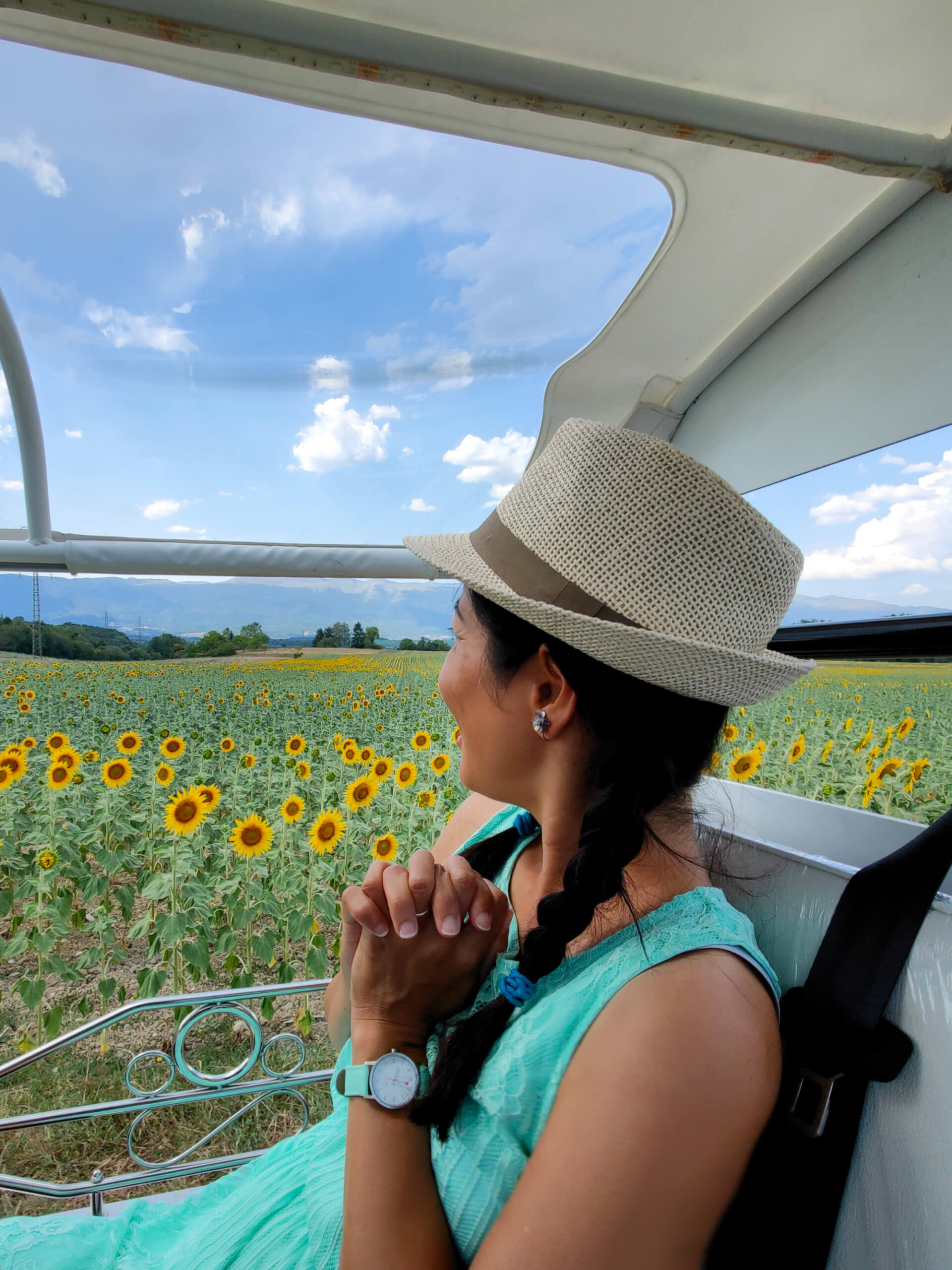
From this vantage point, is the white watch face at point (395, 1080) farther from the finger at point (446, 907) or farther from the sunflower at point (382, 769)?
the sunflower at point (382, 769)

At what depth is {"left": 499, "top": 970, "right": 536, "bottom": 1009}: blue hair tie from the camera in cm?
66

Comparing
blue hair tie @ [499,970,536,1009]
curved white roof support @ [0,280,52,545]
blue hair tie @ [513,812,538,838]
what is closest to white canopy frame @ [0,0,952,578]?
curved white roof support @ [0,280,52,545]

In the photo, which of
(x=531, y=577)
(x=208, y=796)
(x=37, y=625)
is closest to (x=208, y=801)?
(x=208, y=796)

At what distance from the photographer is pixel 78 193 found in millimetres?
1191

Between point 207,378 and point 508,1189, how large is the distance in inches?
59.6

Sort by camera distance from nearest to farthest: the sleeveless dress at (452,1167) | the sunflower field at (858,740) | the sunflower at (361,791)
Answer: the sleeveless dress at (452,1167) < the sunflower field at (858,740) < the sunflower at (361,791)

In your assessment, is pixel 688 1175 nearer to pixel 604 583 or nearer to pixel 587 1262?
pixel 587 1262

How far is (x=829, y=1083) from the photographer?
0.56 m

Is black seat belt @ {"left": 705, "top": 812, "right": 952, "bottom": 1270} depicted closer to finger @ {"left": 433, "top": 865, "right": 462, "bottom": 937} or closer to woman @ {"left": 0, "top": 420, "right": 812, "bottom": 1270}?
woman @ {"left": 0, "top": 420, "right": 812, "bottom": 1270}

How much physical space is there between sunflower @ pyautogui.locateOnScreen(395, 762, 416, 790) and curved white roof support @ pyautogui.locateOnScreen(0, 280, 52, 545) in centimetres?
99

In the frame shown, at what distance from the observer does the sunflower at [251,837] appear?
1564mm

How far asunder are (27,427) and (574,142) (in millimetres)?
1165

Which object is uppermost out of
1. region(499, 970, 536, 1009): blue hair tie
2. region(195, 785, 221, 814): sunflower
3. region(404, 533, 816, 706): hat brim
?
region(404, 533, 816, 706): hat brim

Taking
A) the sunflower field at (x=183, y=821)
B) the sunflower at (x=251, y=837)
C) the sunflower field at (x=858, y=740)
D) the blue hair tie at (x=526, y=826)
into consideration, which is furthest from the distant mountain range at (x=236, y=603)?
the sunflower field at (x=858, y=740)
